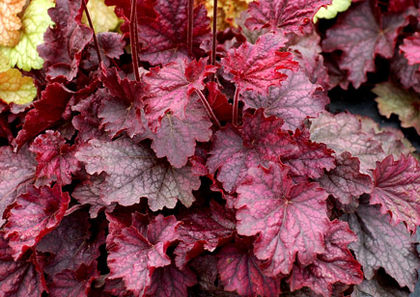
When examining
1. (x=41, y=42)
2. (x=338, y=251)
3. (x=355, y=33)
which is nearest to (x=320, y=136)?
(x=338, y=251)

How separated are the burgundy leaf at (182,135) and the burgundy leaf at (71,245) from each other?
0.44m

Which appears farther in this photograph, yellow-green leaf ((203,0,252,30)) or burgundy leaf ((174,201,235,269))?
yellow-green leaf ((203,0,252,30))

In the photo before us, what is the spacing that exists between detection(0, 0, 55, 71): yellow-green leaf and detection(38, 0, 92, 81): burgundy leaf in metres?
0.17

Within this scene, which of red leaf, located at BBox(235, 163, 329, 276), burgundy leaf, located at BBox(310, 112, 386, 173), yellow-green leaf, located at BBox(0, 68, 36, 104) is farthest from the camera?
yellow-green leaf, located at BBox(0, 68, 36, 104)

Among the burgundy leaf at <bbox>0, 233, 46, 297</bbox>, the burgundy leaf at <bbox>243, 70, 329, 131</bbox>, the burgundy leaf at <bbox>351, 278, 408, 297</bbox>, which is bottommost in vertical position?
the burgundy leaf at <bbox>351, 278, 408, 297</bbox>

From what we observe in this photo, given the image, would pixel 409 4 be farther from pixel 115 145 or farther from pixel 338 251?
pixel 115 145

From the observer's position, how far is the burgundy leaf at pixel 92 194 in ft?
5.68

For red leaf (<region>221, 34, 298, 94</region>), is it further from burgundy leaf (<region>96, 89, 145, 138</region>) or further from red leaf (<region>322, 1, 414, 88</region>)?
red leaf (<region>322, 1, 414, 88</region>)

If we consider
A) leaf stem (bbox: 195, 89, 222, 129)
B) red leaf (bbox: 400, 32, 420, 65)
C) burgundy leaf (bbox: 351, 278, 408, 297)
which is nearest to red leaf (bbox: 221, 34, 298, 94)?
leaf stem (bbox: 195, 89, 222, 129)

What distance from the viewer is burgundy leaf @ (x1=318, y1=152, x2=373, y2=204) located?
1.70m

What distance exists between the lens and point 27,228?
5.27 feet

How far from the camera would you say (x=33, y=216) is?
1.64m

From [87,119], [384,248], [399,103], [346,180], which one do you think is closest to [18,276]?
[87,119]

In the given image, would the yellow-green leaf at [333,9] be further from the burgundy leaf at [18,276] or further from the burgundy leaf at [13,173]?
the burgundy leaf at [18,276]
